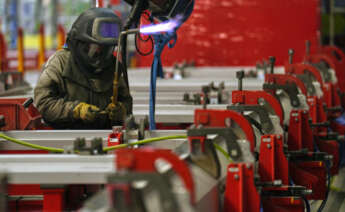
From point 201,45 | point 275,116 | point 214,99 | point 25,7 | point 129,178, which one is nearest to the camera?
point 129,178

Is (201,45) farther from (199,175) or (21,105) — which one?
(199,175)

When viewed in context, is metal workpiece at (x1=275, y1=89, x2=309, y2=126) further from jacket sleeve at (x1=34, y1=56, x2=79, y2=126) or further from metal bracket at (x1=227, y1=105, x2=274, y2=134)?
jacket sleeve at (x1=34, y1=56, x2=79, y2=126)

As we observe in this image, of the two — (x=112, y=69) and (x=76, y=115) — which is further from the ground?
(x=112, y=69)

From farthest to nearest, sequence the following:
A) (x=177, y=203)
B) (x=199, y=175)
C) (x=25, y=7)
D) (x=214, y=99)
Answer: (x=25, y=7) → (x=214, y=99) → (x=199, y=175) → (x=177, y=203)

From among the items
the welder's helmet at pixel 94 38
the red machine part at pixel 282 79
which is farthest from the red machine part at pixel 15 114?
the red machine part at pixel 282 79

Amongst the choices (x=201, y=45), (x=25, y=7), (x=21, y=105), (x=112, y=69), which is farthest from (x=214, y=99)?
(x=25, y=7)

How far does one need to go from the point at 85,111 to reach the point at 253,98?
3.44 ft

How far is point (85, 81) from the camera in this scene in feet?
15.2

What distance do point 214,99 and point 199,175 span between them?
3102mm

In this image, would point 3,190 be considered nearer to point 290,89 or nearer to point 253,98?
point 253,98

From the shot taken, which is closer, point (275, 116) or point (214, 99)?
point (275, 116)

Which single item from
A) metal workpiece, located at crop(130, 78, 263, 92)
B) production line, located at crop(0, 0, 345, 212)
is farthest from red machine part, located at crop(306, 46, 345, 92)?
production line, located at crop(0, 0, 345, 212)

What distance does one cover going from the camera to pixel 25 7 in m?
27.0

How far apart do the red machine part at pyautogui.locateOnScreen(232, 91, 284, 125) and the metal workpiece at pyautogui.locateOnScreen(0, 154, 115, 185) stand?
1406 millimetres
